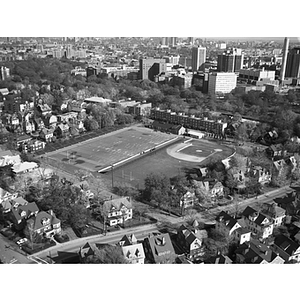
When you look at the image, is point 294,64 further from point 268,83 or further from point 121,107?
point 121,107

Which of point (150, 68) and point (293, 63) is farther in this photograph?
point (150, 68)

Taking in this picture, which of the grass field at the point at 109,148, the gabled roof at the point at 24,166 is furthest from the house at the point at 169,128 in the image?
the gabled roof at the point at 24,166

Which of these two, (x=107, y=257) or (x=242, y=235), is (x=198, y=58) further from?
(x=107, y=257)

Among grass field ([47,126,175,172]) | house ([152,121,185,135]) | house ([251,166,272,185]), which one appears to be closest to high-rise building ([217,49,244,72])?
house ([152,121,185,135])

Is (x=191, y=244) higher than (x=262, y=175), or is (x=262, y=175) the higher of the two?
(x=262, y=175)

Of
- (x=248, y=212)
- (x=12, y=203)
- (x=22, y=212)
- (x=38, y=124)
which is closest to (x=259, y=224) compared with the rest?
(x=248, y=212)

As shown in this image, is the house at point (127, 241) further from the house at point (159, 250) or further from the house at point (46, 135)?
the house at point (46, 135)

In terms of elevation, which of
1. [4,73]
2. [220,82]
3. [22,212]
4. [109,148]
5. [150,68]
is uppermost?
[150,68]
